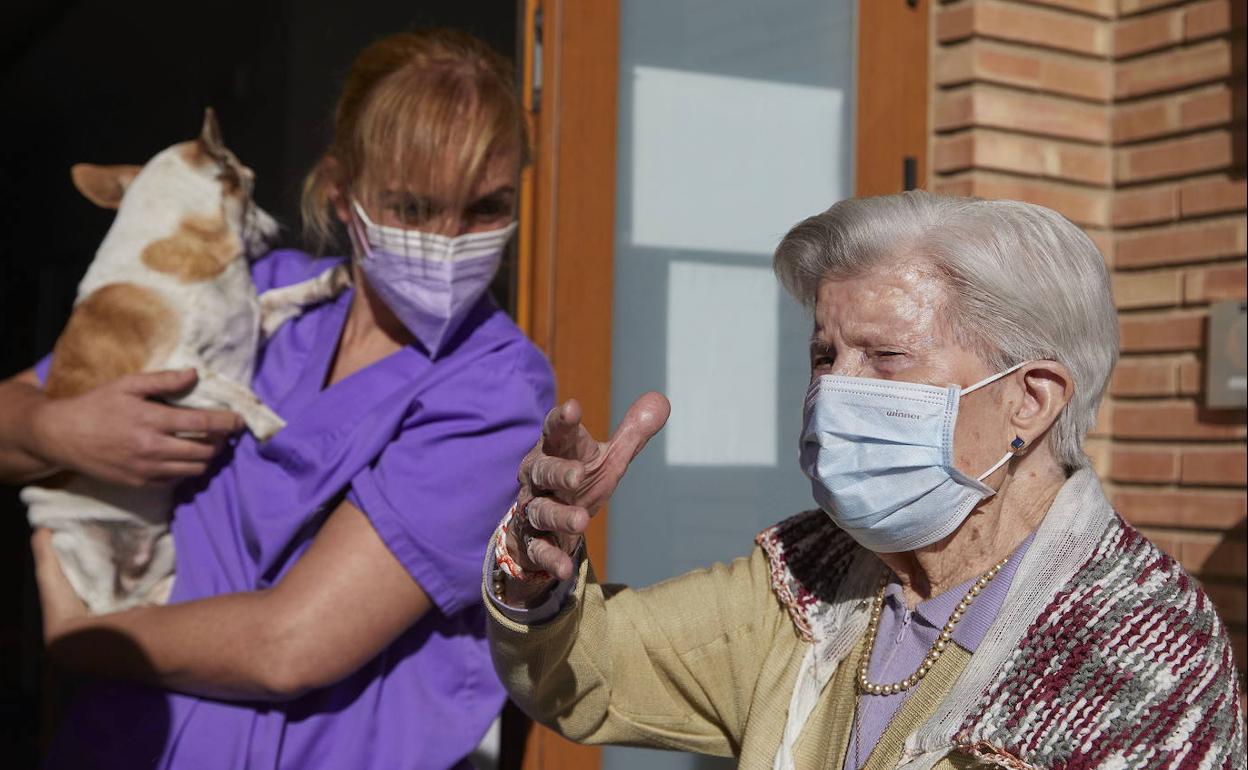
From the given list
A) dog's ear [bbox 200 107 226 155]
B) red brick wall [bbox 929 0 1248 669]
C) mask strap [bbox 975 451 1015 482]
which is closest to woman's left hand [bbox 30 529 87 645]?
dog's ear [bbox 200 107 226 155]

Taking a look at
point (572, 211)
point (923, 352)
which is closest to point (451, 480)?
point (923, 352)

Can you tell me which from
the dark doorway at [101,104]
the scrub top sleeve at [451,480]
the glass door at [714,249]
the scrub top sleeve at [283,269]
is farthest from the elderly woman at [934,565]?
the dark doorway at [101,104]

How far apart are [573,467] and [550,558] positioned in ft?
0.55

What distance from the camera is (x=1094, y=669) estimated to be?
5.48 feet

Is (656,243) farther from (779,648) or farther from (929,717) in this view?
(929,717)

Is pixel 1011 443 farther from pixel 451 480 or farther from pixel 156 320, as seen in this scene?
pixel 156 320

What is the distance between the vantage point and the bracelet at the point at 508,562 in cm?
181

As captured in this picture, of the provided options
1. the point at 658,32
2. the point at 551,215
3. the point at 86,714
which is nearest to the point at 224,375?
the point at 86,714

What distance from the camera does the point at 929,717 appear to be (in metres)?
1.79

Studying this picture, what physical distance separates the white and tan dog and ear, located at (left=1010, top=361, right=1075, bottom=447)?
1.36 metres

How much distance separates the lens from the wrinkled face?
1.85 metres

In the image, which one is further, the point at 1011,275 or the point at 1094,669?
the point at 1011,275

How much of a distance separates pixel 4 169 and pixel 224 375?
1.22 metres

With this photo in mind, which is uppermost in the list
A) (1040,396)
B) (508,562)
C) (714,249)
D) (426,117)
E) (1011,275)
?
(426,117)
